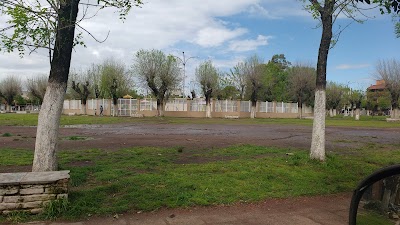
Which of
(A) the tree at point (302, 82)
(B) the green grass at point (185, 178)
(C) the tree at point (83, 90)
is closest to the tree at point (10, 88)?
(C) the tree at point (83, 90)

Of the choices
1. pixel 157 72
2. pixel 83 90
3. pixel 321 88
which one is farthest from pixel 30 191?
pixel 83 90

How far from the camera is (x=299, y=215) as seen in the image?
18.3 ft

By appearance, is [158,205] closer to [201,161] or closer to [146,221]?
[146,221]

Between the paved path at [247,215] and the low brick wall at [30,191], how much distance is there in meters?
0.39

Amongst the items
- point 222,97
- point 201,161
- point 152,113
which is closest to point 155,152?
point 201,161

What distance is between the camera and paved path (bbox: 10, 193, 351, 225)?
16.8ft

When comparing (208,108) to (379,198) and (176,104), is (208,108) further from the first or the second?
(379,198)

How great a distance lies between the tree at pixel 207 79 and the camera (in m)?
52.4

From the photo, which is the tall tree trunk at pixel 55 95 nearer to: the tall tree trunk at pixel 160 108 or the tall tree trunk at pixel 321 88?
the tall tree trunk at pixel 321 88

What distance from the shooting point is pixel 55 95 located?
6.50 metres

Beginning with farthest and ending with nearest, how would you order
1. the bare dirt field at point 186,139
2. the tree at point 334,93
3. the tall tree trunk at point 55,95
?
the tree at point 334,93
the bare dirt field at point 186,139
the tall tree trunk at point 55,95

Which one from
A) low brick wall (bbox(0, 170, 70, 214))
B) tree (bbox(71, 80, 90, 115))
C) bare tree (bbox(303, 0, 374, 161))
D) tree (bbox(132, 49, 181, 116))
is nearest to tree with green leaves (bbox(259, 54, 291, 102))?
tree (bbox(132, 49, 181, 116))

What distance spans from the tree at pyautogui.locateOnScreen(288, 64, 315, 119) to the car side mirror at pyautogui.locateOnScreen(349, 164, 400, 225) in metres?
59.6

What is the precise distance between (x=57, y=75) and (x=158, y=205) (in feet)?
9.99
